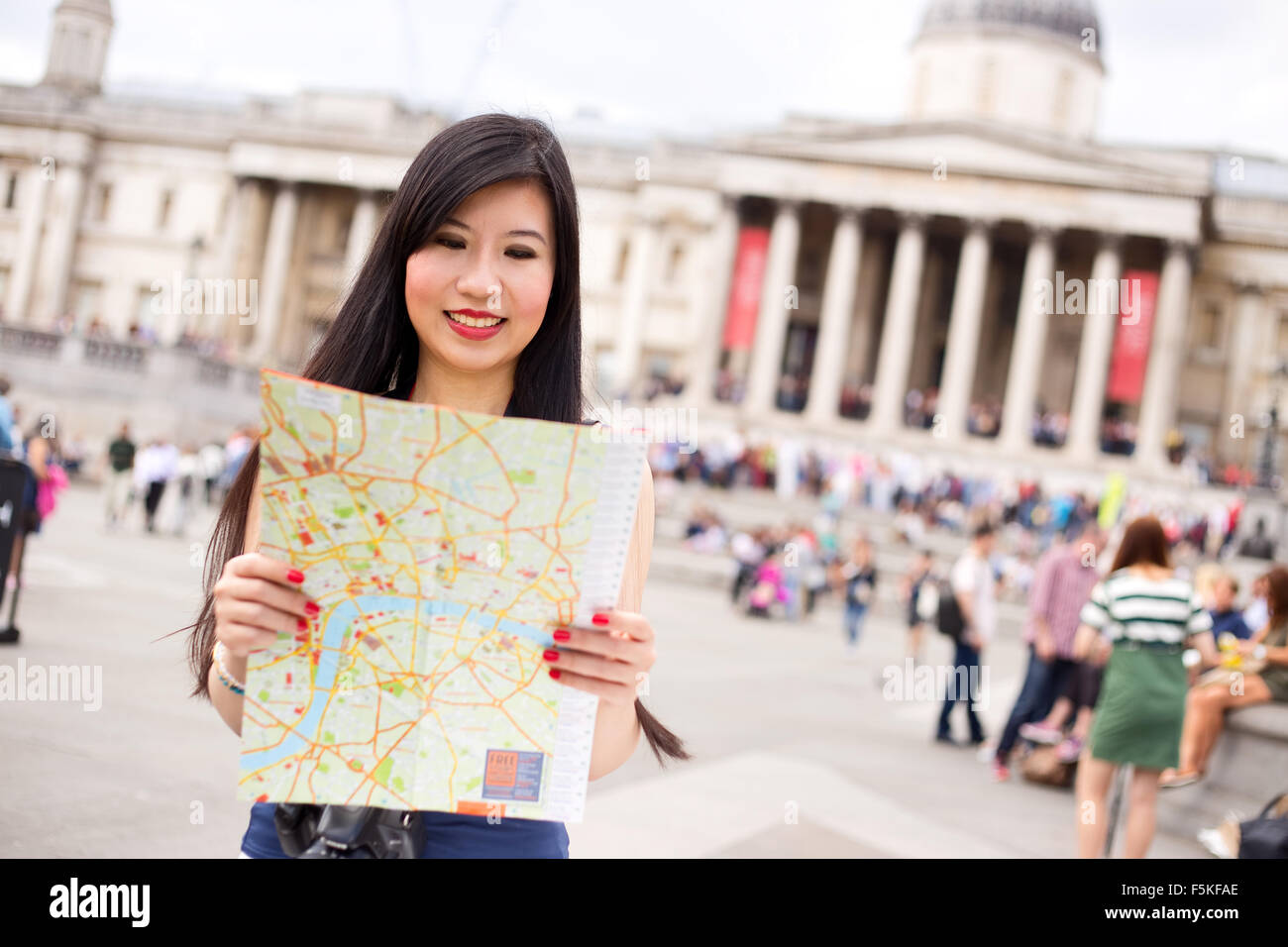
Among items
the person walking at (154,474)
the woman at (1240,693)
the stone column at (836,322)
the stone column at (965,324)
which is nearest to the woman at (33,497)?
the woman at (1240,693)

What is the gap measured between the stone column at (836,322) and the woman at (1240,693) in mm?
37008

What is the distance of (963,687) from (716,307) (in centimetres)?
3597

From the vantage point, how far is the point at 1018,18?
53.9 metres

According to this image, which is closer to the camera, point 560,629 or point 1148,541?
point 560,629

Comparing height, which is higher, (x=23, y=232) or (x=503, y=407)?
(x=23, y=232)

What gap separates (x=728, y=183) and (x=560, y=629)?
46.7 metres

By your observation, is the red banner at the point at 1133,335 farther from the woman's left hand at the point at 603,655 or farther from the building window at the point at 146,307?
the woman's left hand at the point at 603,655

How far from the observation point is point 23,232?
6406 centimetres

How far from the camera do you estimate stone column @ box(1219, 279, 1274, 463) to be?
161 ft

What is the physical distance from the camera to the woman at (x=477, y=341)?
2.13m

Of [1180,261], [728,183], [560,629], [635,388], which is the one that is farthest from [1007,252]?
[560,629]

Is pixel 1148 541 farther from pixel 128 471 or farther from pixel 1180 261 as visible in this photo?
pixel 1180 261
